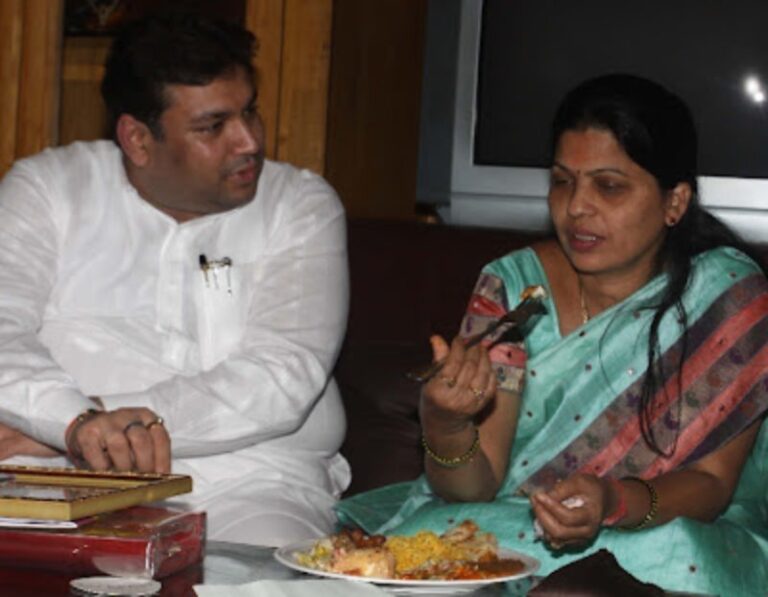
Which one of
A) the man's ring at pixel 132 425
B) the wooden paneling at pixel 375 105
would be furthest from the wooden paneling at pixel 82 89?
the man's ring at pixel 132 425

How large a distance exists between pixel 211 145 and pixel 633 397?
0.79m

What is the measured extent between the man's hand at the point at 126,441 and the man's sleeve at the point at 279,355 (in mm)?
234

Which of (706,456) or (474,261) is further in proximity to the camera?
(474,261)

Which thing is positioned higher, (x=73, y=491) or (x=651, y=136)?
(x=651, y=136)

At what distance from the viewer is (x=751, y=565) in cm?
238

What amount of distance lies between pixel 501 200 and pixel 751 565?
Answer: 1.15 m

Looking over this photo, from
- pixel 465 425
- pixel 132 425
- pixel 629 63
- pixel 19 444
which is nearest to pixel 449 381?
pixel 465 425

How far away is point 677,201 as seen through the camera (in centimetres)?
253

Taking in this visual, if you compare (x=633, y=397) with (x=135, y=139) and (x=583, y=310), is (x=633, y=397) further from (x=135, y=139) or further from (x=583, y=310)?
(x=135, y=139)

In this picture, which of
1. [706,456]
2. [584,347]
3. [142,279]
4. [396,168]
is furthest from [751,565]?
[396,168]

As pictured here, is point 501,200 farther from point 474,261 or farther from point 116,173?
point 116,173

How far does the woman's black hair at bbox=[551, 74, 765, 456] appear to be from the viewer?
2.46m

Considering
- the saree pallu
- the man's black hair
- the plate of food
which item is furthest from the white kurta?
the plate of food

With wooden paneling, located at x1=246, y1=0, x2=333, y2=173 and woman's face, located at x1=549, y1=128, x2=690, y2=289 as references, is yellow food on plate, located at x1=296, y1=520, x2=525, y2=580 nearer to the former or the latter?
woman's face, located at x1=549, y1=128, x2=690, y2=289
